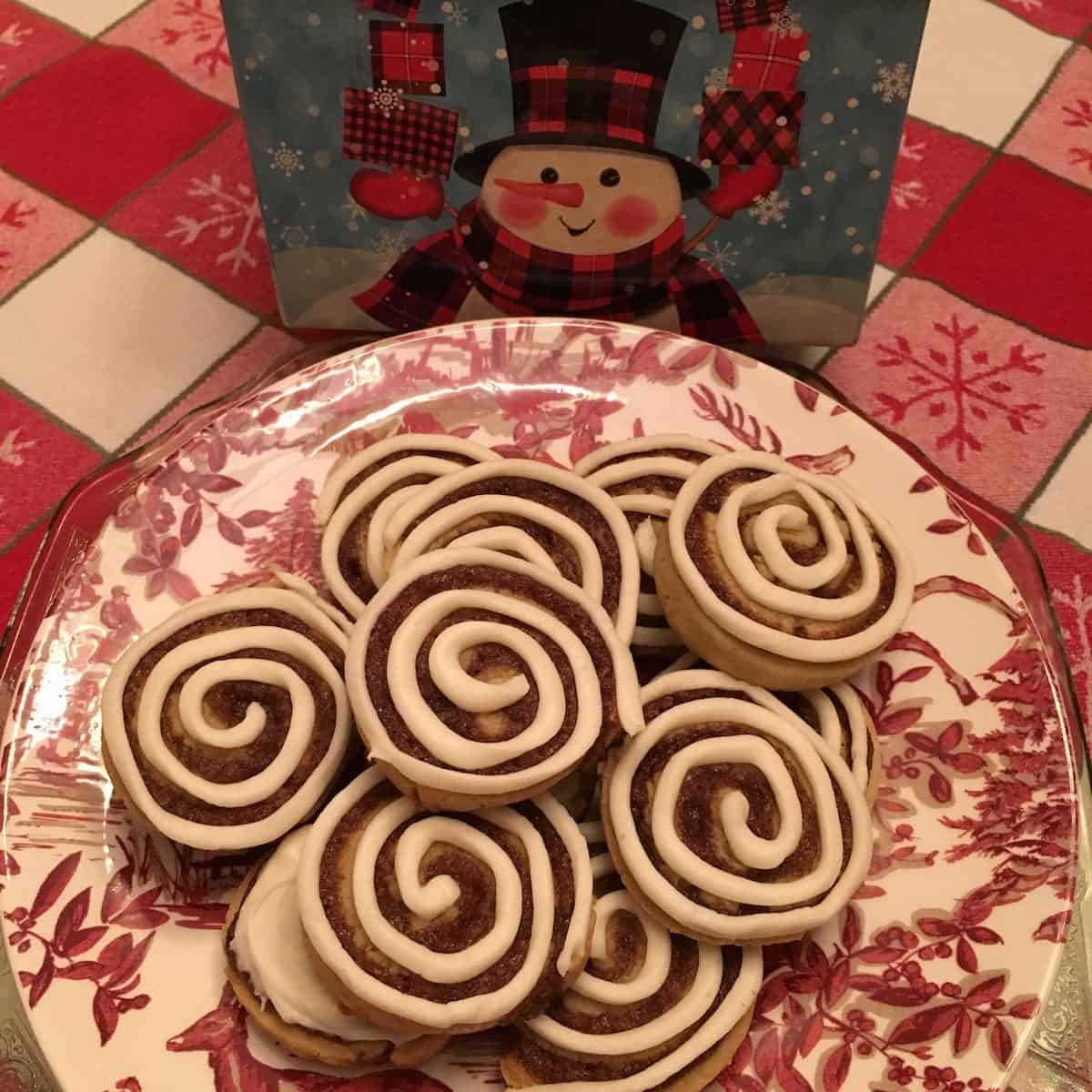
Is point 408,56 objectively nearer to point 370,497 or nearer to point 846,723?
point 370,497

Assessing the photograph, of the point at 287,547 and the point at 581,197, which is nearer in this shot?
the point at 287,547

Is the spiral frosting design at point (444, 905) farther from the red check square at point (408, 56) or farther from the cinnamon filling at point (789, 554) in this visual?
the red check square at point (408, 56)

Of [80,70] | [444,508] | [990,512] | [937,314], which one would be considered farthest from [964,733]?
[80,70]

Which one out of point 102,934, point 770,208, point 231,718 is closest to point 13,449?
point 231,718

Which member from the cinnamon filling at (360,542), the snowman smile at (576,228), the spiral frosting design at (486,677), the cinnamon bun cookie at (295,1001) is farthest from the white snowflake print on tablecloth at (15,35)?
the cinnamon bun cookie at (295,1001)

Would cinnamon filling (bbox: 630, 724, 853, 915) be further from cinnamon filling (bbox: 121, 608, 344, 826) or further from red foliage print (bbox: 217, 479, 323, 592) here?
red foliage print (bbox: 217, 479, 323, 592)

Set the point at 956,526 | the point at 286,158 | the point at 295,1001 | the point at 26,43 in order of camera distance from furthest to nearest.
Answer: the point at 26,43
the point at 286,158
the point at 956,526
the point at 295,1001
